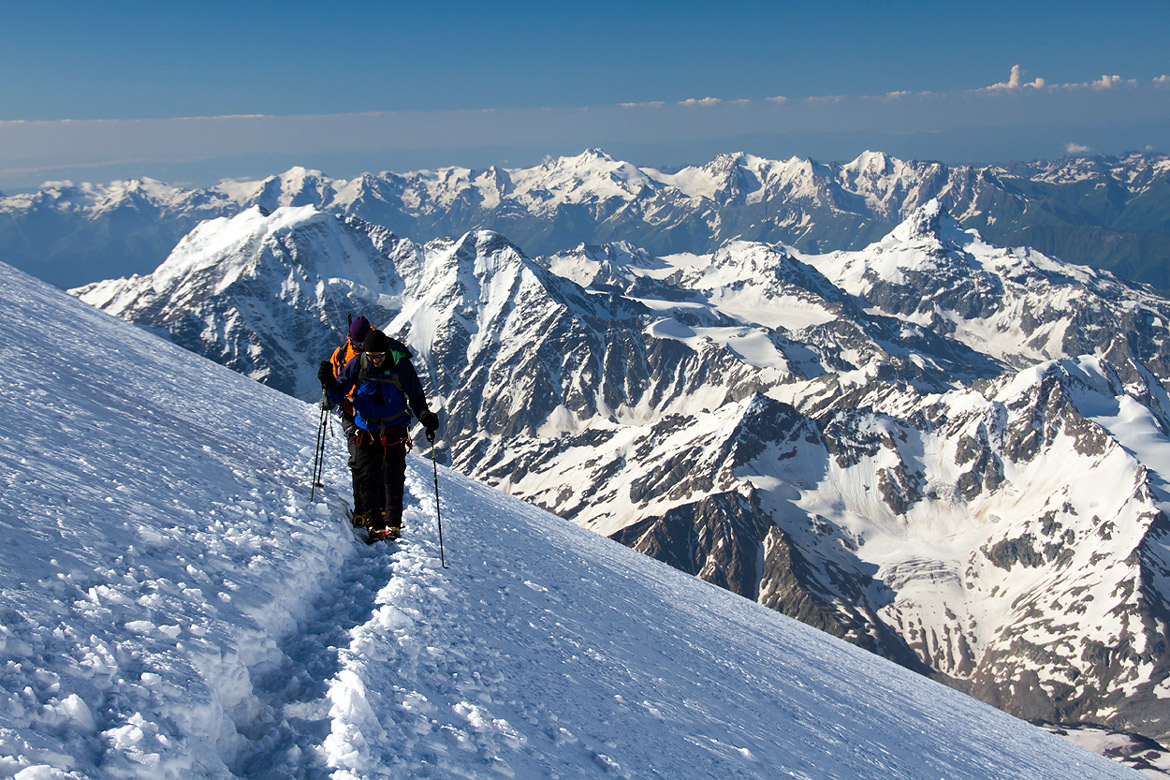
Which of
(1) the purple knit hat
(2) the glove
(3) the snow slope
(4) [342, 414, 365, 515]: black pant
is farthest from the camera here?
(1) the purple knit hat

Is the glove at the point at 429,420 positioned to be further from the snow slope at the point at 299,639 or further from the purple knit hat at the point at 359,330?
the snow slope at the point at 299,639

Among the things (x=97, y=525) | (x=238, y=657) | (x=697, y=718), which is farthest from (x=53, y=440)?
(x=697, y=718)

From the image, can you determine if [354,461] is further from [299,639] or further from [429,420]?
[299,639]

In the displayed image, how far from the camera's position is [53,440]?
446 inches

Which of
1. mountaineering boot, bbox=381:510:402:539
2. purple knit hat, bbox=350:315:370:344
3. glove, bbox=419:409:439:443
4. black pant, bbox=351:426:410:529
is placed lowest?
mountaineering boot, bbox=381:510:402:539

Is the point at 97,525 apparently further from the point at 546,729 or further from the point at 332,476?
the point at 332,476

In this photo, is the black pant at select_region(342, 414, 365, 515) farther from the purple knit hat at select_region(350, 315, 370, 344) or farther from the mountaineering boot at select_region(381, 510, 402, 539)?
the purple knit hat at select_region(350, 315, 370, 344)

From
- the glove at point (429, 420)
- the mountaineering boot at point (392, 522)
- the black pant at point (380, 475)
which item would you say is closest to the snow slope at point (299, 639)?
the mountaineering boot at point (392, 522)

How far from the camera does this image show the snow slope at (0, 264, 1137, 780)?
268 inches

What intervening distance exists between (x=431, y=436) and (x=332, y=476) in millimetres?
3124

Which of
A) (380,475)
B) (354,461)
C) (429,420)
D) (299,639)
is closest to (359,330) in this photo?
(429,420)

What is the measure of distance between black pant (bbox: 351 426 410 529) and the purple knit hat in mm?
1759

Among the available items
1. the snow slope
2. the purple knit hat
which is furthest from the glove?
the snow slope

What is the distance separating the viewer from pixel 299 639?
939 centimetres
